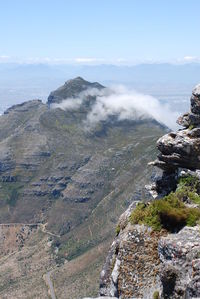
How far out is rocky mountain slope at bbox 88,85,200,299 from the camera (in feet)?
77.2

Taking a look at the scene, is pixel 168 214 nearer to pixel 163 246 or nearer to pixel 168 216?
pixel 168 216

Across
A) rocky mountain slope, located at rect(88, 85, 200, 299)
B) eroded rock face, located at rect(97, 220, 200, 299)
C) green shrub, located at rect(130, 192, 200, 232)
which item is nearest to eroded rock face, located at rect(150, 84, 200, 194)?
rocky mountain slope, located at rect(88, 85, 200, 299)

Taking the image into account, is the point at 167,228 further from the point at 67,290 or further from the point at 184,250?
the point at 67,290

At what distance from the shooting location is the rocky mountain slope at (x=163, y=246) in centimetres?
2352

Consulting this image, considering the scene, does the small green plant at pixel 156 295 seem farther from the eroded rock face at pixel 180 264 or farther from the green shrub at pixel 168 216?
the green shrub at pixel 168 216

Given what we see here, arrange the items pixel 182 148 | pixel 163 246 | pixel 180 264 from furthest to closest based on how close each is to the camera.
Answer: pixel 182 148
pixel 163 246
pixel 180 264

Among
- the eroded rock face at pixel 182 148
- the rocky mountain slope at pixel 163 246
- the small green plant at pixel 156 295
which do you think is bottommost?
the small green plant at pixel 156 295

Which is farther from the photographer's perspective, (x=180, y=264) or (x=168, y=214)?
(x=168, y=214)

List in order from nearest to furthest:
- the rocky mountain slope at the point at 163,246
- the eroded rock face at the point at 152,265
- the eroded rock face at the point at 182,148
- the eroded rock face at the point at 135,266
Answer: the eroded rock face at the point at 152,265
the rocky mountain slope at the point at 163,246
the eroded rock face at the point at 135,266
the eroded rock face at the point at 182,148

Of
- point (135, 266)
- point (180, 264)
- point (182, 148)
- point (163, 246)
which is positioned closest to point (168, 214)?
point (163, 246)

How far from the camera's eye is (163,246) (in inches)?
999

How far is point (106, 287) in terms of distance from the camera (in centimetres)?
2841

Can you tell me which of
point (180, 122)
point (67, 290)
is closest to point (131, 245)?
point (180, 122)

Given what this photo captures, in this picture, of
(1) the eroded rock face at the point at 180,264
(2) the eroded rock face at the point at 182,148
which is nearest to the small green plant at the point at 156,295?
(1) the eroded rock face at the point at 180,264
